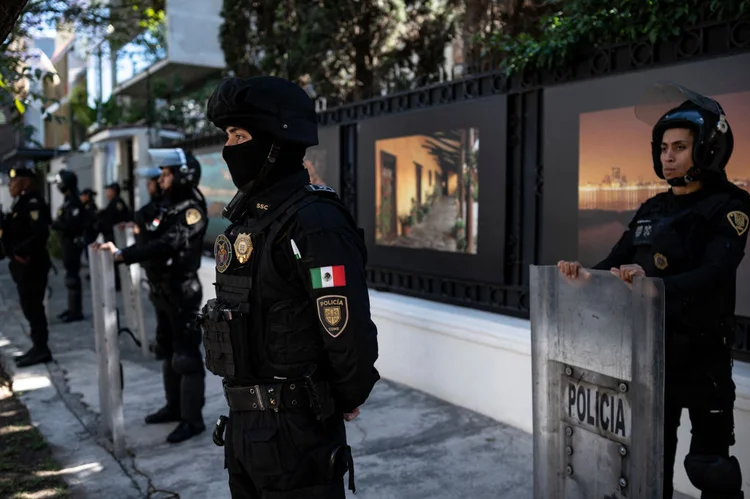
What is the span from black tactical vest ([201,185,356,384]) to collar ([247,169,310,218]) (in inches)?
1.1

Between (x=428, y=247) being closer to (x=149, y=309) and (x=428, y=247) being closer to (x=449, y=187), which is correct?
(x=449, y=187)

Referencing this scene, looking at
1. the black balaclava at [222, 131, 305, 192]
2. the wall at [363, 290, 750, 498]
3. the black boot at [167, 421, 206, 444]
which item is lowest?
the black boot at [167, 421, 206, 444]

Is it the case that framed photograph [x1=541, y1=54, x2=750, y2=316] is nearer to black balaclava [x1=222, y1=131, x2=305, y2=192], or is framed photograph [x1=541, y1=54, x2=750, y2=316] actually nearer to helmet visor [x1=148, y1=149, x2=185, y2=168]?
black balaclava [x1=222, y1=131, x2=305, y2=192]

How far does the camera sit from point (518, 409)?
15.1 ft

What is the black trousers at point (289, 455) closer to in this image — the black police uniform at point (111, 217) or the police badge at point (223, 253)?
the police badge at point (223, 253)

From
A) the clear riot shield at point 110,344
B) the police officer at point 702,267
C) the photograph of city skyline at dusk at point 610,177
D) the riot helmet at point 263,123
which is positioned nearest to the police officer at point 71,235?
the clear riot shield at point 110,344

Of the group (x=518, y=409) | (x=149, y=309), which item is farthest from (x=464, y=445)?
(x=149, y=309)

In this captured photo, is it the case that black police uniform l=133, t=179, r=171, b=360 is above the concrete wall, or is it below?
above

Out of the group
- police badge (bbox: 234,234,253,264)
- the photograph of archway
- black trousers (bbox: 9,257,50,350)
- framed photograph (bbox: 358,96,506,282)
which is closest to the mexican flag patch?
police badge (bbox: 234,234,253,264)

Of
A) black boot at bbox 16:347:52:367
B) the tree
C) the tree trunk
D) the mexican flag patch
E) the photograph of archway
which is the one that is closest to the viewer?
the mexican flag patch

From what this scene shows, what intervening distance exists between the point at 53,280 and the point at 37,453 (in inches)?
421

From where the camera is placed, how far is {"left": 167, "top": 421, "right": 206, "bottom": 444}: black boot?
14.9 ft

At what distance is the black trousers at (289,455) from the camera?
2.05 meters

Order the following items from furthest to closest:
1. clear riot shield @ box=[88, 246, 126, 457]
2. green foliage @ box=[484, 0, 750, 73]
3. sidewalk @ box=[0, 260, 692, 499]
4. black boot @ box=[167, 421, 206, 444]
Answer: black boot @ box=[167, 421, 206, 444]
clear riot shield @ box=[88, 246, 126, 457]
sidewalk @ box=[0, 260, 692, 499]
green foliage @ box=[484, 0, 750, 73]
